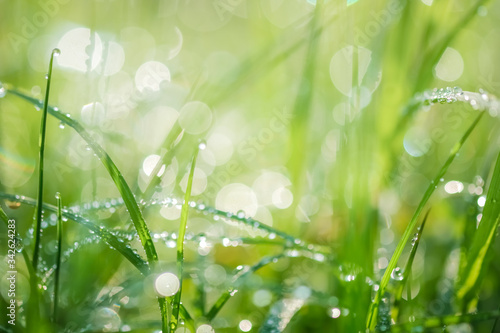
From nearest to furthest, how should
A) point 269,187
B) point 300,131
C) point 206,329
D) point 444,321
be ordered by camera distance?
point 444,321, point 206,329, point 300,131, point 269,187

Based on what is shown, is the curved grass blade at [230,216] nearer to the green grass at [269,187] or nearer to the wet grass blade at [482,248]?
the green grass at [269,187]

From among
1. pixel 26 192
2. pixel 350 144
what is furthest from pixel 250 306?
pixel 26 192

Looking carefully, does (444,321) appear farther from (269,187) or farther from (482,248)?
(269,187)

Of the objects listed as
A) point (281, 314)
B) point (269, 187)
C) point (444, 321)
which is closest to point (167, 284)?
point (281, 314)

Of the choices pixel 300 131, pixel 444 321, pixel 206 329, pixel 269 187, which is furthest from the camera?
pixel 269 187

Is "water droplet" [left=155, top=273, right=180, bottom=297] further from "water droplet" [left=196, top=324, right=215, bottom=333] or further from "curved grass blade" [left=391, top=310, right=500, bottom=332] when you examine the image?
"curved grass blade" [left=391, top=310, right=500, bottom=332]

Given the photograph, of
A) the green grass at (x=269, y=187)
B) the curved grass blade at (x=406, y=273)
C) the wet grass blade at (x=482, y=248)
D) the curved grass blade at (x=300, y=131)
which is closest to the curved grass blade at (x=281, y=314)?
the green grass at (x=269, y=187)

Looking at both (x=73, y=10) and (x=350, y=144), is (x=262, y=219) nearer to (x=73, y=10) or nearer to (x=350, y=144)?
(x=350, y=144)

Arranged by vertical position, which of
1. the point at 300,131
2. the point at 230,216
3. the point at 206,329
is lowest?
the point at 206,329
